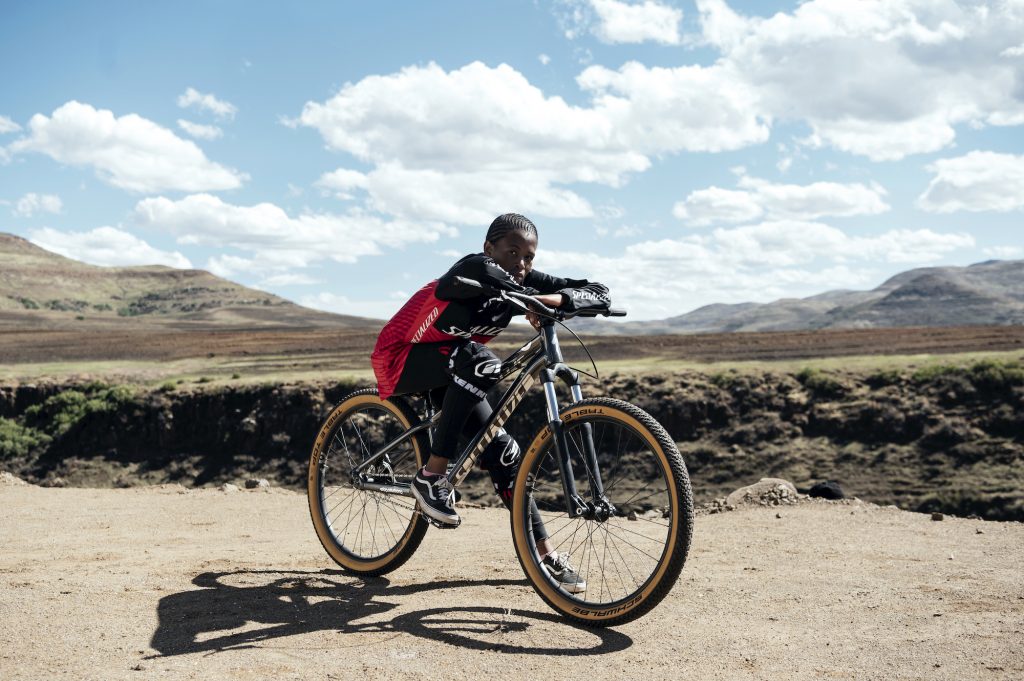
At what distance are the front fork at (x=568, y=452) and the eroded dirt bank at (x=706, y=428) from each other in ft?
51.4

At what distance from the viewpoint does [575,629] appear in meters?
4.54

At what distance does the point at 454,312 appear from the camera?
5.14 meters

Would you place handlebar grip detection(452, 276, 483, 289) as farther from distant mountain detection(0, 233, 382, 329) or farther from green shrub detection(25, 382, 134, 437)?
distant mountain detection(0, 233, 382, 329)

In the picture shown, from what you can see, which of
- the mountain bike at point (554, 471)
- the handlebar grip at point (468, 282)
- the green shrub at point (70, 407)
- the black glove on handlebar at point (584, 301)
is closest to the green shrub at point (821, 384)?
the mountain bike at point (554, 471)

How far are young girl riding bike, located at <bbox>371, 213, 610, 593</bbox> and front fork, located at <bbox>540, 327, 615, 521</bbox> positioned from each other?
32 centimetres

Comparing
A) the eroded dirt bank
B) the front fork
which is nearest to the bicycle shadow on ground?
the front fork

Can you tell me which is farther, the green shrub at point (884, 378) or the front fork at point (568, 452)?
the green shrub at point (884, 378)

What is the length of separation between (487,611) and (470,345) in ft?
5.05

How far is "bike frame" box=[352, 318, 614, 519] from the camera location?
4.59 meters

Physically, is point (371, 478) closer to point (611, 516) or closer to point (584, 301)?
point (611, 516)

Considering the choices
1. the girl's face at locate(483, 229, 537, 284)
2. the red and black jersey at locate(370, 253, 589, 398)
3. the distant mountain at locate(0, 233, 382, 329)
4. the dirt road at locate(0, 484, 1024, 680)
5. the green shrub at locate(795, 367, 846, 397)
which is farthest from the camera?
the distant mountain at locate(0, 233, 382, 329)

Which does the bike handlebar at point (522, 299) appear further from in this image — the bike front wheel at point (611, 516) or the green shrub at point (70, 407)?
the green shrub at point (70, 407)

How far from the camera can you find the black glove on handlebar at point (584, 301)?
15.8 ft

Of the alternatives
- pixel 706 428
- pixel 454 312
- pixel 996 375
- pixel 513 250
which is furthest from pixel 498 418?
pixel 996 375
